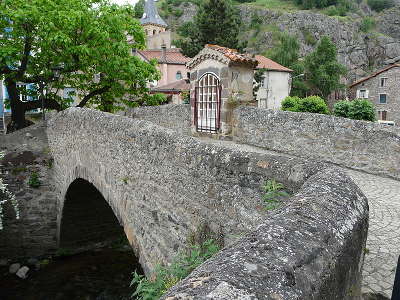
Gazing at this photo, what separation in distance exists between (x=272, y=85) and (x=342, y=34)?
3393 cm

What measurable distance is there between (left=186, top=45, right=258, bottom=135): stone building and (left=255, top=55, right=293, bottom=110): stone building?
28.3 m

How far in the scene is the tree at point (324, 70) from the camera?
47.2 m

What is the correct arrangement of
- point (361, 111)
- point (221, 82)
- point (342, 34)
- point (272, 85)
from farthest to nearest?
point (342, 34), point (272, 85), point (361, 111), point (221, 82)

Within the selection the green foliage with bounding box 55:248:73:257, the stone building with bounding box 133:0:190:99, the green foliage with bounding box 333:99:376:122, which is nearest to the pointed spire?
the stone building with bounding box 133:0:190:99

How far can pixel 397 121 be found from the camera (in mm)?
35625

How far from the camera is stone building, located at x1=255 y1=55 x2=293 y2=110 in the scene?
131 feet

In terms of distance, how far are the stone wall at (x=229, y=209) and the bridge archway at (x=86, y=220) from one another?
2.27 m

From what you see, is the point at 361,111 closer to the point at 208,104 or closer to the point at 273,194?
the point at 208,104

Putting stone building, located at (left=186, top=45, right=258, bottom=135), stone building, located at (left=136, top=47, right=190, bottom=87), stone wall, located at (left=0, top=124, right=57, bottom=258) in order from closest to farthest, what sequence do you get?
stone building, located at (left=186, top=45, right=258, bottom=135) < stone wall, located at (left=0, top=124, right=57, bottom=258) < stone building, located at (left=136, top=47, right=190, bottom=87)

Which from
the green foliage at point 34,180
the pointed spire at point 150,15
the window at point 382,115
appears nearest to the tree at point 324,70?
the window at point 382,115

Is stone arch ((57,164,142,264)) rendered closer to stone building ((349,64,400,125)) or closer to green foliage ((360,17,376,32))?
stone building ((349,64,400,125))

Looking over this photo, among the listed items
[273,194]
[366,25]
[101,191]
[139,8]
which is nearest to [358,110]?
[101,191]

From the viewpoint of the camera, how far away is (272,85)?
134ft

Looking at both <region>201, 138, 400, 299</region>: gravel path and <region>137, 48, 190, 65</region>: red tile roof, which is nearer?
<region>201, 138, 400, 299</region>: gravel path
